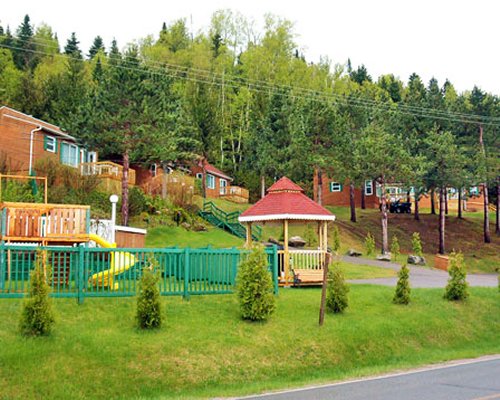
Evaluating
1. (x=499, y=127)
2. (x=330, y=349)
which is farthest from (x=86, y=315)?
(x=499, y=127)

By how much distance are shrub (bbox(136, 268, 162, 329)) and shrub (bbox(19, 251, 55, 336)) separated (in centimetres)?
199

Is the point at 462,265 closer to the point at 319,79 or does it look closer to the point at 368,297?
the point at 368,297

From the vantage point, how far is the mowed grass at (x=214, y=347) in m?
10.9

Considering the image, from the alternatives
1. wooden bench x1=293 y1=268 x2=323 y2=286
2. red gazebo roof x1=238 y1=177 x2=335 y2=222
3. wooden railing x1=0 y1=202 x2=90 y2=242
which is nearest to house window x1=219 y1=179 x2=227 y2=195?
red gazebo roof x1=238 y1=177 x2=335 y2=222

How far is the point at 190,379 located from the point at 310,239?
1147 inches

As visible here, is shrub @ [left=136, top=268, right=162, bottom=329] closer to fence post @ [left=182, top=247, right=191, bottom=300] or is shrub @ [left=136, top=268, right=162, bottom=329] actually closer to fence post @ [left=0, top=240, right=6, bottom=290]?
fence post @ [left=182, top=247, right=191, bottom=300]

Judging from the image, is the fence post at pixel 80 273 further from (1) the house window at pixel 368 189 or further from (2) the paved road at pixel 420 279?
(1) the house window at pixel 368 189

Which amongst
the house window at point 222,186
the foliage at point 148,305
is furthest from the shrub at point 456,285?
the house window at point 222,186

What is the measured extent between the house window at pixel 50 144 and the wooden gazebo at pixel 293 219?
2260cm

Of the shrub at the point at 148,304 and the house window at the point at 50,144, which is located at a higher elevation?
the house window at the point at 50,144

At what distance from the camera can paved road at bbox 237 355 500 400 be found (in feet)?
33.4

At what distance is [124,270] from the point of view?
1523 cm

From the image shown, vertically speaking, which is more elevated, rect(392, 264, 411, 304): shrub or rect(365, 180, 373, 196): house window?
rect(365, 180, 373, 196): house window

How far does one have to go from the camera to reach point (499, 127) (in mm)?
53312
